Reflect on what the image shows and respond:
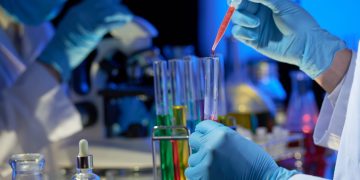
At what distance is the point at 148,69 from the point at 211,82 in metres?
1.48

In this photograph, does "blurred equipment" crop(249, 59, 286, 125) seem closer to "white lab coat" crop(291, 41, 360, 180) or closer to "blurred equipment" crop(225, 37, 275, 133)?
"blurred equipment" crop(225, 37, 275, 133)

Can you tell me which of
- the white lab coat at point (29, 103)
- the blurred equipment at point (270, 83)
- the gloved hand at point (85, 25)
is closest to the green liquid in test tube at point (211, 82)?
the white lab coat at point (29, 103)

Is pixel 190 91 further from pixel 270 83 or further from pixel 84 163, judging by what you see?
pixel 270 83

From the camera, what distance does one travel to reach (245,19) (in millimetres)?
1611

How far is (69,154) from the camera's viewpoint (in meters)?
2.64

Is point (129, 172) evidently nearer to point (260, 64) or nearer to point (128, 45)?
point (128, 45)

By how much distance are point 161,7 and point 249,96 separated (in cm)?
94

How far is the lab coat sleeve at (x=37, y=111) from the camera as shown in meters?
2.46

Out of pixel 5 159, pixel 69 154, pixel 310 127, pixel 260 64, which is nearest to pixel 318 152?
pixel 310 127

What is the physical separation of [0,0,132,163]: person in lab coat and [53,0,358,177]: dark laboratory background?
15cm

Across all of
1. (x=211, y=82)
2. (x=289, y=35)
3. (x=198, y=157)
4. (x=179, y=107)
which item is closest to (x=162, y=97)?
(x=179, y=107)

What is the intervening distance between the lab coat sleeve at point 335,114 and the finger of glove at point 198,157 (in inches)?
21.7

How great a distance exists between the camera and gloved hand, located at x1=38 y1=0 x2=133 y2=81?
9.22 ft

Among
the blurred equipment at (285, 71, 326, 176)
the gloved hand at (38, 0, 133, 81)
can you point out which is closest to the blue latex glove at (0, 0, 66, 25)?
the gloved hand at (38, 0, 133, 81)
